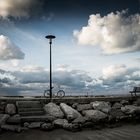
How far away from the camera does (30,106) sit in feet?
46.0

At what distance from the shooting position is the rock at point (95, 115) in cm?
1331

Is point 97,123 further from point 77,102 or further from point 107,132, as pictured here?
point 77,102

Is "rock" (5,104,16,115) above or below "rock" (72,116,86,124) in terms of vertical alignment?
above

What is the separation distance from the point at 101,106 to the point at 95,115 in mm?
1383

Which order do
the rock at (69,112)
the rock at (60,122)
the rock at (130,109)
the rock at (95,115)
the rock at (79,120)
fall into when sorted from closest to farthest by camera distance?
the rock at (60,122) → the rock at (79,120) → the rock at (69,112) → the rock at (95,115) → the rock at (130,109)

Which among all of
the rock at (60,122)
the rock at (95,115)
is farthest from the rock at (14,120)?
the rock at (95,115)

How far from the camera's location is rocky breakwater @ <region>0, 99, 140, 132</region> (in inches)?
482

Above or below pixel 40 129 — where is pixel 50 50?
above

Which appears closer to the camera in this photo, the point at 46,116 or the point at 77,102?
the point at 46,116

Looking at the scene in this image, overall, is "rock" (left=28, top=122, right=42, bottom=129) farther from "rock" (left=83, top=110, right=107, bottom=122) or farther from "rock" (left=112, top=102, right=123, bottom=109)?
"rock" (left=112, top=102, right=123, bottom=109)

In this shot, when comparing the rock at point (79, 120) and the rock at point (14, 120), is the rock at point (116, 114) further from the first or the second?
the rock at point (14, 120)

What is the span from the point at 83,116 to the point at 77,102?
1.31 meters

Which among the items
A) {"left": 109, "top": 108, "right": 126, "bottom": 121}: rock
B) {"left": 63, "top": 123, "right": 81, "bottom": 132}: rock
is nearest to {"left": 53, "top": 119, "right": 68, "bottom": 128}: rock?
{"left": 63, "top": 123, "right": 81, "bottom": 132}: rock

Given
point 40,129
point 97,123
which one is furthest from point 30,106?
point 97,123
